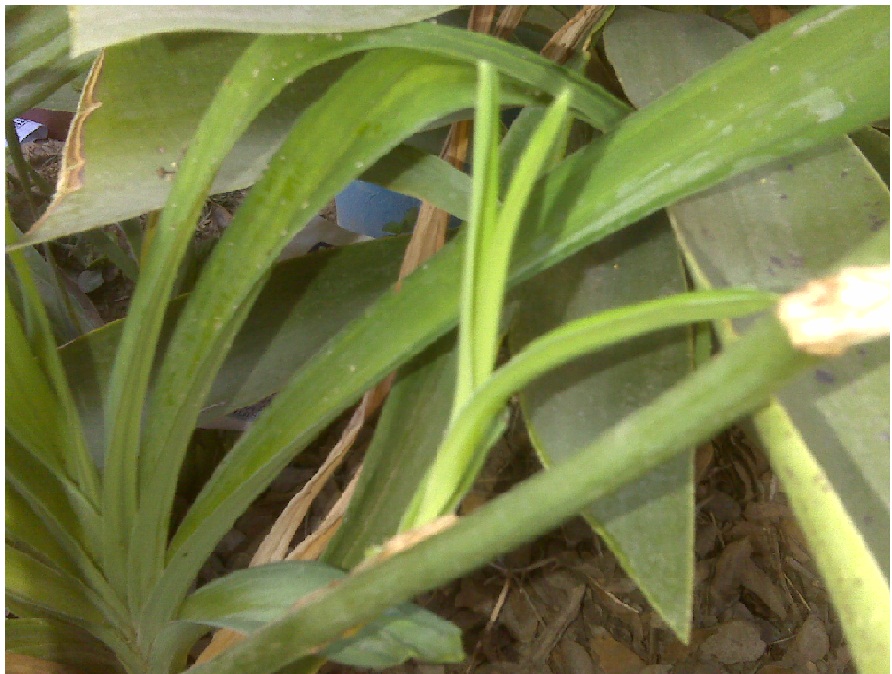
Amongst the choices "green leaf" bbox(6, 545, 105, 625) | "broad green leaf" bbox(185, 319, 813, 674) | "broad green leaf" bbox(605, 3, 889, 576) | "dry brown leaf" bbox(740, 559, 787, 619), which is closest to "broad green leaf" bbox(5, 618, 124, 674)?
"green leaf" bbox(6, 545, 105, 625)

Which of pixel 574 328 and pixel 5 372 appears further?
pixel 5 372

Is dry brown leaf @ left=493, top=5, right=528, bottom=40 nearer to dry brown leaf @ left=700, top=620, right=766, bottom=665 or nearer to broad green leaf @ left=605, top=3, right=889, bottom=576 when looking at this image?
broad green leaf @ left=605, top=3, right=889, bottom=576

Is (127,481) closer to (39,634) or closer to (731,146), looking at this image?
(39,634)

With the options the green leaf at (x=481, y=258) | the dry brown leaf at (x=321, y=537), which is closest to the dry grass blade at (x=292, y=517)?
the dry brown leaf at (x=321, y=537)

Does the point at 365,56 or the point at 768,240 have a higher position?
the point at 365,56

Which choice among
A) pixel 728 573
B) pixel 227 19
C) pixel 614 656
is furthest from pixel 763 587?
pixel 227 19

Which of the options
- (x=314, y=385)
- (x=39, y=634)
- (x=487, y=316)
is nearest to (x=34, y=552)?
(x=39, y=634)
